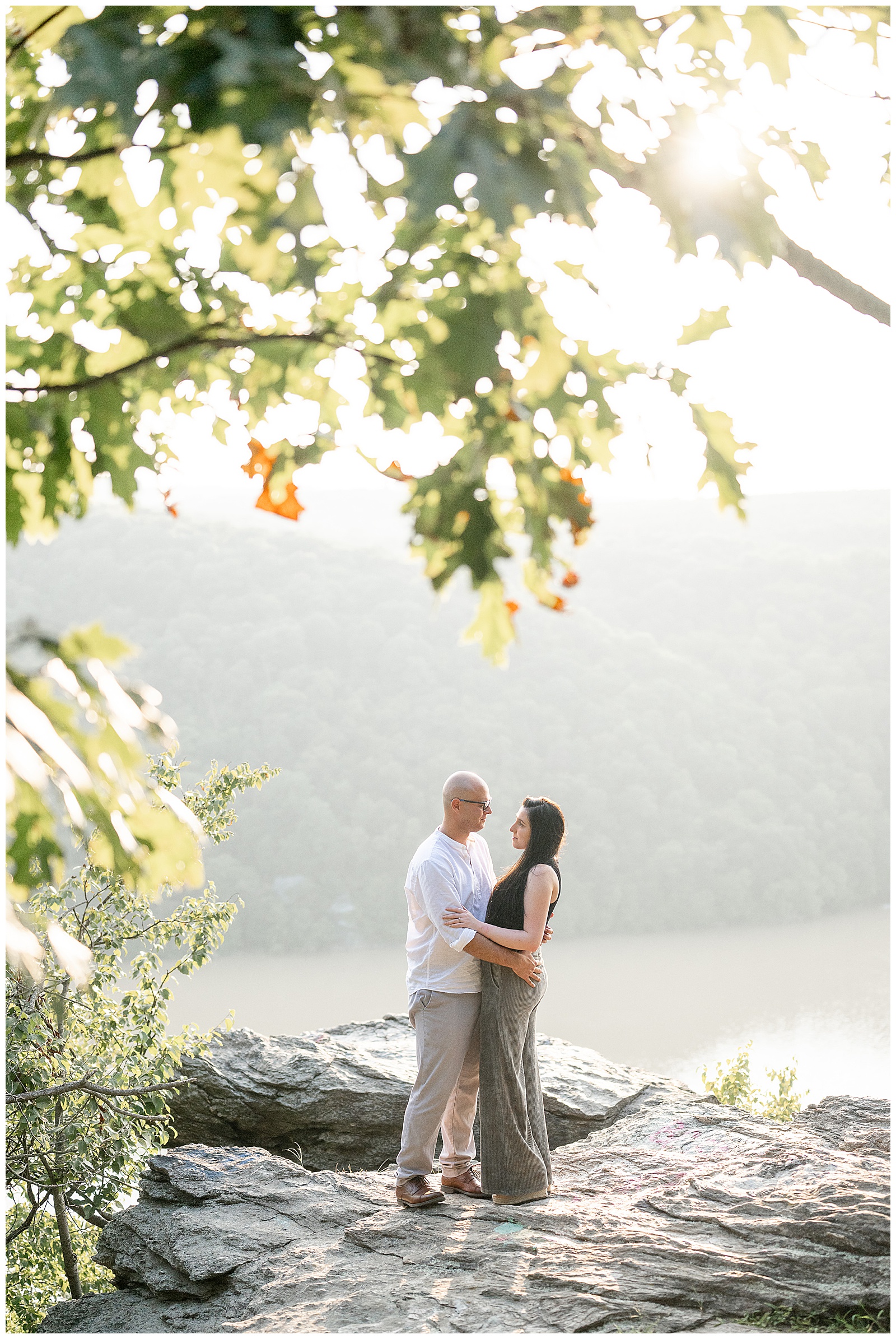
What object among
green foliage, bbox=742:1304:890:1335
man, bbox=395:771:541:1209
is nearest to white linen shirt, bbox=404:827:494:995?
man, bbox=395:771:541:1209

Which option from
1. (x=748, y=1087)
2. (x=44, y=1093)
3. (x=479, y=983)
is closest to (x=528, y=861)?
(x=479, y=983)

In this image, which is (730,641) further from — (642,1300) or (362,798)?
(642,1300)

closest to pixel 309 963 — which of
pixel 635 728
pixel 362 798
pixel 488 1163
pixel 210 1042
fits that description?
pixel 362 798

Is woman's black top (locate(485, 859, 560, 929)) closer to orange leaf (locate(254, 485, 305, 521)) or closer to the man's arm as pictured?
the man's arm

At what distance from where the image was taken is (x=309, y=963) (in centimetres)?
2402

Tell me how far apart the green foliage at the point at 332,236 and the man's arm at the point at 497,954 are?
155 centimetres

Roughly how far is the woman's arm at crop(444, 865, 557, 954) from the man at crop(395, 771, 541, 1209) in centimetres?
2

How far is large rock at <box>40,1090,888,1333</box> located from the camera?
7.62 feet

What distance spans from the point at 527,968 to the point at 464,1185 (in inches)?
32.5

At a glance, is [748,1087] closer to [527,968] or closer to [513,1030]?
[513,1030]

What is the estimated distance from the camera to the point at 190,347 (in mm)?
1639

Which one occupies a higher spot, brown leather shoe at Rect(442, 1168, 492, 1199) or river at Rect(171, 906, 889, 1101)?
brown leather shoe at Rect(442, 1168, 492, 1199)

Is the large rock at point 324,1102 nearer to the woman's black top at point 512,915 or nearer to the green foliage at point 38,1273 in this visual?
the green foliage at point 38,1273

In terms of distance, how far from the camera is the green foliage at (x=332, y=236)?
109 centimetres
